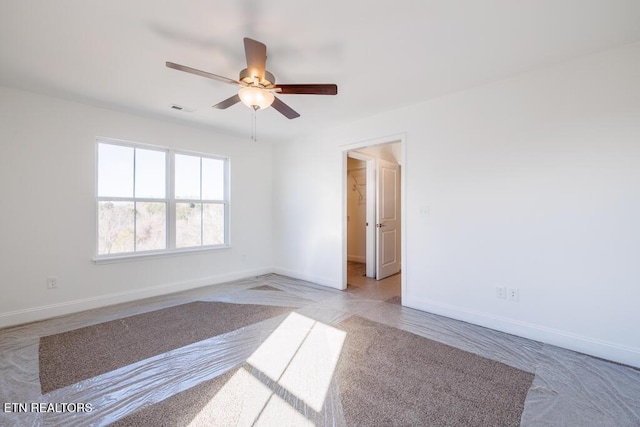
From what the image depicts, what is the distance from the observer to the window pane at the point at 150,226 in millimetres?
3777

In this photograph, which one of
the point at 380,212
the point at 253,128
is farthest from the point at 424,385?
the point at 253,128

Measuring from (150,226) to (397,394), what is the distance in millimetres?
3696

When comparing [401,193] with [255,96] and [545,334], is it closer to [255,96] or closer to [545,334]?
[545,334]

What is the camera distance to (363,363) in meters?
2.15

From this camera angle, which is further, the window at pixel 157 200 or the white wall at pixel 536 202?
the window at pixel 157 200

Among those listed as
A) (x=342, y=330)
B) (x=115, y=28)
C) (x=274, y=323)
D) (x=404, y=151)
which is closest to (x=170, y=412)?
(x=274, y=323)

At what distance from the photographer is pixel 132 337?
102 inches

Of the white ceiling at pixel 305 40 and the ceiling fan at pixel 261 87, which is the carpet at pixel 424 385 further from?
the white ceiling at pixel 305 40

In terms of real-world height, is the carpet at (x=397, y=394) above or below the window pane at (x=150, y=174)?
below

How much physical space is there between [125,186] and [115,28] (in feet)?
7.38

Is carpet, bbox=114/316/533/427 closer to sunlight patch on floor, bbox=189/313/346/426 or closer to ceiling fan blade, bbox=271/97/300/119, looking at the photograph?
sunlight patch on floor, bbox=189/313/346/426

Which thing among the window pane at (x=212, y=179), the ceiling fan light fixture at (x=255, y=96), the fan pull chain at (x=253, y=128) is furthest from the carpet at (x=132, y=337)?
the fan pull chain at (x=253, y=128)

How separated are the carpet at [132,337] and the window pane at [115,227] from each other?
1032 millimetres

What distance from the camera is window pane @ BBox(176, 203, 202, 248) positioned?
4145 mm
